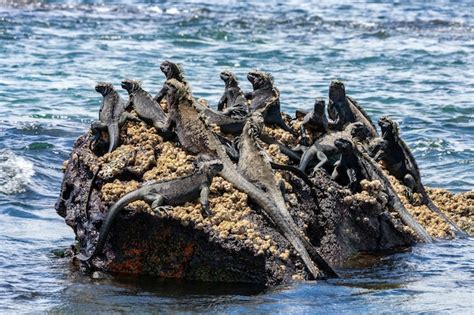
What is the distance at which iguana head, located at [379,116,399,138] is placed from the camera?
31.2 feet

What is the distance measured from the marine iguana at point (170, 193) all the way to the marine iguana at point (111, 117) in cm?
88

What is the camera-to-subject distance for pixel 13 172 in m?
11.6

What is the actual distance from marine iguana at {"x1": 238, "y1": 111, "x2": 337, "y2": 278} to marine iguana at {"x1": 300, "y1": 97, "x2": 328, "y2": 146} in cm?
66

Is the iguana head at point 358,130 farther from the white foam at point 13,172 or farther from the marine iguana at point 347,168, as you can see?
the white foam at point 13,172

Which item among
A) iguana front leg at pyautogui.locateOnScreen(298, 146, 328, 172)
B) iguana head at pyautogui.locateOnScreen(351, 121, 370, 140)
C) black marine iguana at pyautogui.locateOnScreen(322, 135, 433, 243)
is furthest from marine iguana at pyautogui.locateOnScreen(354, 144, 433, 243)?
iguana head at pyautogui.locateOnScreen(351, 121, 370, 140)

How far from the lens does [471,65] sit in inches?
834

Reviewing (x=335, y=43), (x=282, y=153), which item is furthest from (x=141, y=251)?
(x=335, y=43)

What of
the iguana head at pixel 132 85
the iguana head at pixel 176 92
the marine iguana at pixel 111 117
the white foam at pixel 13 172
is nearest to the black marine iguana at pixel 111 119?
the marine iguana at pixel 111 117

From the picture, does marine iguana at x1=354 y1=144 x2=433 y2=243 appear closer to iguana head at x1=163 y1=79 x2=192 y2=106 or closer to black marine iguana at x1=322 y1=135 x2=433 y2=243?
black marine iguana at x1=322 y1=135 x2=433 y2=243

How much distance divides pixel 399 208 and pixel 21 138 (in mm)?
6529

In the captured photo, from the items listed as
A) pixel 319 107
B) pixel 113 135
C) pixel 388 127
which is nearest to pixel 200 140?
pixel 113 135

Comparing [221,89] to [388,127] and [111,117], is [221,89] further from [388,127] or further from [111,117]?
[111,117]

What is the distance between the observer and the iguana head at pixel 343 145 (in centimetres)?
839

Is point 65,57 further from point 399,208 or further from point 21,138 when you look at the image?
point 399,208
